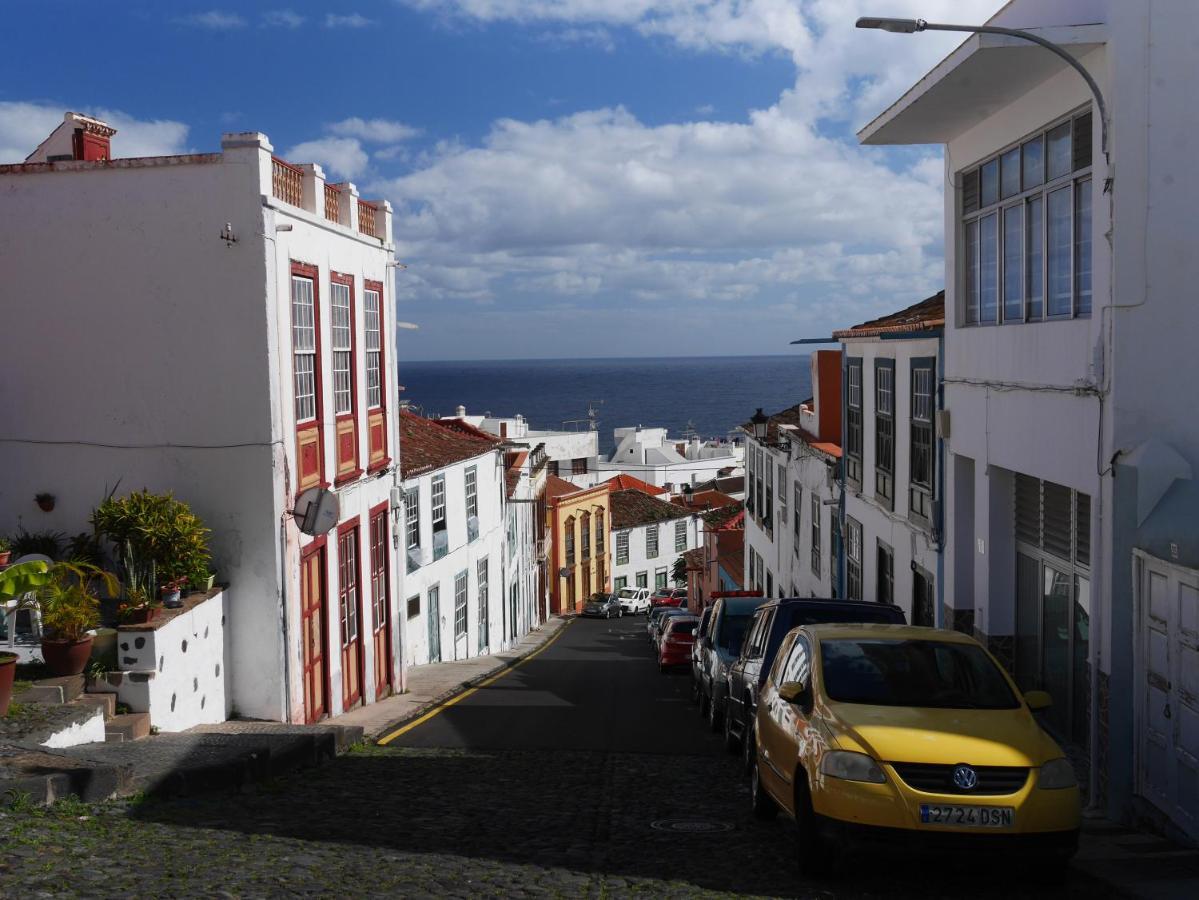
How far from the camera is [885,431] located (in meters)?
21.5

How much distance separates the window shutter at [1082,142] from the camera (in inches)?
Result: 460

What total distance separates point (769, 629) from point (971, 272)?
5.40 m

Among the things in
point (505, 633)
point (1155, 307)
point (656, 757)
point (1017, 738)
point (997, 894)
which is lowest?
point (505, 633)

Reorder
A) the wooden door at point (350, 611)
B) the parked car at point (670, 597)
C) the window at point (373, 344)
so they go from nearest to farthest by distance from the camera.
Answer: the wooden door at point (350, 611), the window at point (373, 344), the parked car at point (670, 597)

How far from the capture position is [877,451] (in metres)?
22.1

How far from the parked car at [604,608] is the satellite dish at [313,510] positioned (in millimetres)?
45166

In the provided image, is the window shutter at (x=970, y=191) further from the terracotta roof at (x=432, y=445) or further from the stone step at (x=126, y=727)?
the terracotta roof at (x=432, y=445)

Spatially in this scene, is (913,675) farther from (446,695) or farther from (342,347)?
(446,695)

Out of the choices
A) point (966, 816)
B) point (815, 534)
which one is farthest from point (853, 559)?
point (966, 816)

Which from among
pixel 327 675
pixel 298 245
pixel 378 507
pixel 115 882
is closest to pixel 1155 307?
pixel 115 882

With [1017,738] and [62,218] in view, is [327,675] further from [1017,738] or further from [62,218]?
[1017,738]

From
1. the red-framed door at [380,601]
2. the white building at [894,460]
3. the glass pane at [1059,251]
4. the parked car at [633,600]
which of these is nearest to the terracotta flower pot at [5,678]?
the red-framed door at [380,601]

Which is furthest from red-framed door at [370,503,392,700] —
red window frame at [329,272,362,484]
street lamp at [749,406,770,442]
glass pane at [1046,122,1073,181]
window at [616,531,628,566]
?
window at [616,531,628,566]

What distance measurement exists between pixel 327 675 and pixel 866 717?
11000mm
